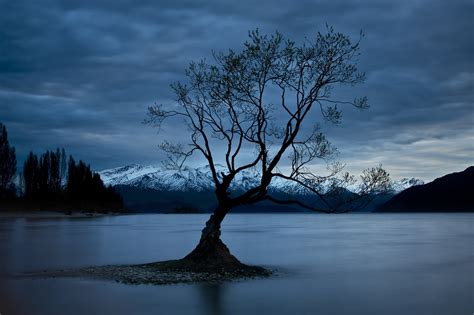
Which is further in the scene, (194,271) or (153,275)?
(194,271)

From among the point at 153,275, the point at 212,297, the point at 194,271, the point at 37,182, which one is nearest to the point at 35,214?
the point at 37,182

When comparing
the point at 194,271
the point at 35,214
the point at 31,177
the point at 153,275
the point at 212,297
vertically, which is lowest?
the point at 212,297

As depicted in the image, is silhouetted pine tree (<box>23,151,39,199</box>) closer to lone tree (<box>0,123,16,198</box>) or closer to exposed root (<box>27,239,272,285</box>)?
lone tree (<box>0,123,16,198</box>)

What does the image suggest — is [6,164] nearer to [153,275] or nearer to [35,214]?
[35,214]

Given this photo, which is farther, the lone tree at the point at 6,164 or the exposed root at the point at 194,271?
the lone tree at the point at 6,164

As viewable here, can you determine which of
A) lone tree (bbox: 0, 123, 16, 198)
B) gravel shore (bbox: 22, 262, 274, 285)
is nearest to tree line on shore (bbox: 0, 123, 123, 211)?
lone tree (bbox: 0, 123, 16, 198)

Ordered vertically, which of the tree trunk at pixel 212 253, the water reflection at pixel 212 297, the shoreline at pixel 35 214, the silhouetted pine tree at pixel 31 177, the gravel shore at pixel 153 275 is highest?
the silhouetted pine tree at pixel 31 177

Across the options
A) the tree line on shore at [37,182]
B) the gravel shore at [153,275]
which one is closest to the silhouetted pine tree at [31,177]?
the tree line on shore at [37,182]

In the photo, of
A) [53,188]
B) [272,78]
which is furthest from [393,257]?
[53,188]

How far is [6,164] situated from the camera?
15850 cm

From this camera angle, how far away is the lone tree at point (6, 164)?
157 metres

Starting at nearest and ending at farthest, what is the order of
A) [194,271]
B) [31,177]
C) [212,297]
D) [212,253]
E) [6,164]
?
[212,297] < [194,271] < [212,253] < [6,164] < [31,177]

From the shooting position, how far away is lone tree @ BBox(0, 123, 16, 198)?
157375 millimetres

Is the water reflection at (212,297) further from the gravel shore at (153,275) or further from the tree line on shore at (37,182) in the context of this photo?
the tree line on shore at (37,182)
